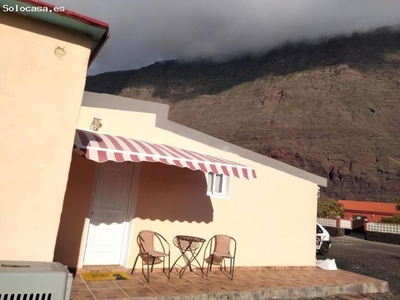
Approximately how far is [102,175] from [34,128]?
152 inches

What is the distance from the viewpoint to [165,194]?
909 centimetres

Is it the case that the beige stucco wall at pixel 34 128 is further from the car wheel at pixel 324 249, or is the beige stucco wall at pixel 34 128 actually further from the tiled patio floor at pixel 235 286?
the car wheel at pixel 324 249

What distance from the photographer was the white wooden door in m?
8.14

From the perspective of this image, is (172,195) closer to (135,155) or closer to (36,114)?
(135,155)

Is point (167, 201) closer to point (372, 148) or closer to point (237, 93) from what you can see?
point (372, 148)

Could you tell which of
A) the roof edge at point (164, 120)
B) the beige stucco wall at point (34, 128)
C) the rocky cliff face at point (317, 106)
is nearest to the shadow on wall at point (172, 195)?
the roof edge at point (164, 120)

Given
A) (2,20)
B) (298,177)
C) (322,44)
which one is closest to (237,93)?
(322,44)

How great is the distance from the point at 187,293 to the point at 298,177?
253 inches

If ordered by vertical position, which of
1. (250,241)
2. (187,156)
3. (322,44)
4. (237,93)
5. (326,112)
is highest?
(322,44)

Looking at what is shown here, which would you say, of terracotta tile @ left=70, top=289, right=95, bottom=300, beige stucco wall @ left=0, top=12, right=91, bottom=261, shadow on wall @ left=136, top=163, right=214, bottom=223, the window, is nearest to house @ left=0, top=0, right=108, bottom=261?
beige stucco wall @ left=0, top=12, right=91, bottom=261

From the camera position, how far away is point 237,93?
109 m

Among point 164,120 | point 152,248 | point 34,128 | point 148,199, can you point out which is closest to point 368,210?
point 164,120

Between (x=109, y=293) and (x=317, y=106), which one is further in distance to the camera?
(x=317, y=106)

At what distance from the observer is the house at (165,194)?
779 centimetres
